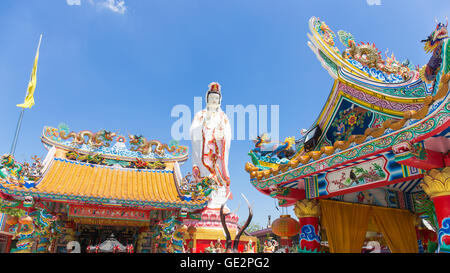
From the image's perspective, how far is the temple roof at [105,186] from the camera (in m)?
7.78

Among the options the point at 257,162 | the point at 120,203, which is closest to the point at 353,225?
the point at 257,162

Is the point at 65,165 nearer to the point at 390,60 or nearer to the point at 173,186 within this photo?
the point at 173,186

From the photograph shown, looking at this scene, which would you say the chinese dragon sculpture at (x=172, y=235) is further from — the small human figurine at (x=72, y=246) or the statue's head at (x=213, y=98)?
the statue's head at (x=213, y=98)

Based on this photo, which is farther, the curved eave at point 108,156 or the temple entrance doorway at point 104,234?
the temple entrance doorway at point 104,234

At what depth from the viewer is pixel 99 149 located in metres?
11.2

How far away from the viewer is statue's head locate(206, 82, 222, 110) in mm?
18506

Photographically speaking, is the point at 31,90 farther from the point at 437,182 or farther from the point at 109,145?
the point at 437,182

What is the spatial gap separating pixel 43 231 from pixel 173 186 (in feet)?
13.0

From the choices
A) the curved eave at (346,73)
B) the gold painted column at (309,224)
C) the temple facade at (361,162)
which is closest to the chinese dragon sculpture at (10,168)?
the temple facade at (361,162)

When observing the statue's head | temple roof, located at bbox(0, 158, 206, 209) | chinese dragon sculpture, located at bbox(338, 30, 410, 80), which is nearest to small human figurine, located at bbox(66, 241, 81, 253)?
temple roof, located at bbox(0, 158, 206, 209)

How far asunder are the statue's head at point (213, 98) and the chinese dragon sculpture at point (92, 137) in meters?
8.12

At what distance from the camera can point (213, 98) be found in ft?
60.8

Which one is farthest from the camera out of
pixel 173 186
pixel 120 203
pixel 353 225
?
pixel 173 186

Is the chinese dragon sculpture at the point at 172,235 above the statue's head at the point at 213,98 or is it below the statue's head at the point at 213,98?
below
